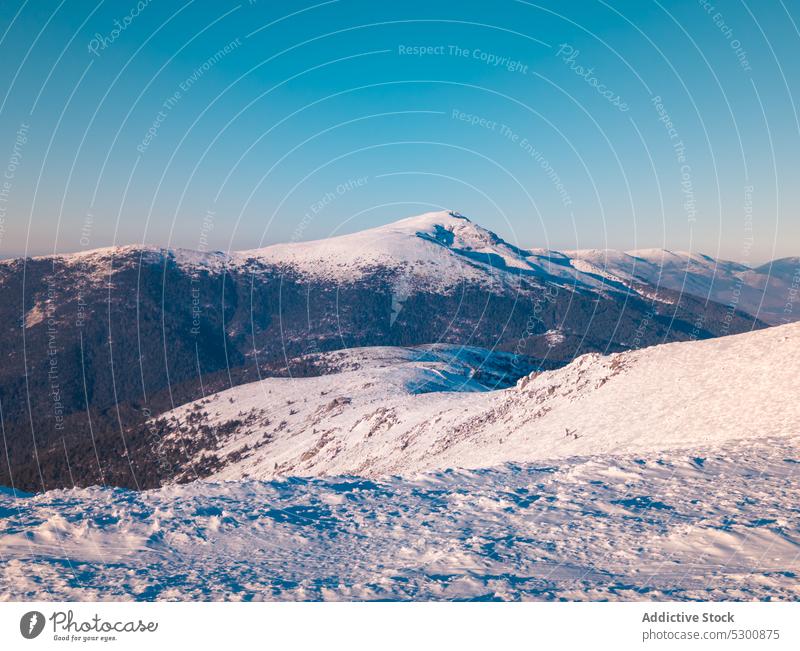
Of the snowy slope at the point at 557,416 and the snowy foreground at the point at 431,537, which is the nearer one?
the snowy foreground at the point at 431,537

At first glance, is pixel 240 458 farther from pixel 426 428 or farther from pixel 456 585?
pixel 456 585

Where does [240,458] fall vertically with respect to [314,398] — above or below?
below

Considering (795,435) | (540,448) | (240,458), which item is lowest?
(240,458)

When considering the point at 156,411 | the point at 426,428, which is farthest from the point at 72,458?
the point at 426,428

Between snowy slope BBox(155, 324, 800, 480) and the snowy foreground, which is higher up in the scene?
the snowy foreground

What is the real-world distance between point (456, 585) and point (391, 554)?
209cm

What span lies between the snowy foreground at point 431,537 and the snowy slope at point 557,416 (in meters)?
9.06

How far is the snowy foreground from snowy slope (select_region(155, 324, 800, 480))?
9064mm

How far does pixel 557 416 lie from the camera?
129 ft

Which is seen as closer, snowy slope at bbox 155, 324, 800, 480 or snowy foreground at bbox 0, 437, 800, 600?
snowy foreground at bbox 0, 437, 800, 600

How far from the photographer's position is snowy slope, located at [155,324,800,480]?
28.4 m

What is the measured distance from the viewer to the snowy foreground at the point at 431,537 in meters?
10.4

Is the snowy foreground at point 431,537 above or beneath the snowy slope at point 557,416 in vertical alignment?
above

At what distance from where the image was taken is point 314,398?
9606cm
